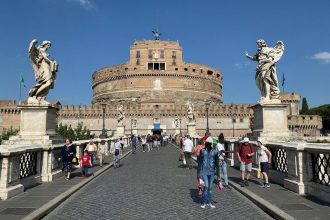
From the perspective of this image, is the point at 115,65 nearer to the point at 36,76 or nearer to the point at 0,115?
the point at 0,115

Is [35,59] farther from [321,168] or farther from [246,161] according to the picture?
[321,168]

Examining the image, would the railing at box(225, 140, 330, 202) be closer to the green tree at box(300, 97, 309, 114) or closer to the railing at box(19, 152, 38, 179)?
the railing at box(19, 152, 38, 179)

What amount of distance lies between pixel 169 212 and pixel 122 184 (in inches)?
140

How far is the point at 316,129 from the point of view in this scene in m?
66.6

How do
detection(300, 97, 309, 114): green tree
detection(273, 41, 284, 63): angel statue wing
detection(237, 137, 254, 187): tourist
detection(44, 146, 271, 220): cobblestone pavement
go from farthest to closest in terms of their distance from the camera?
detection(300, 97, 309, 114): green tree, detection(273, 41, 284, 63): angel statue wing, detection(237, 137, 254, 187): tourist, detection(44, 146, 271, 220): cobblestone pavement

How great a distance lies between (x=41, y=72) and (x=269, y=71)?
692 centimetres

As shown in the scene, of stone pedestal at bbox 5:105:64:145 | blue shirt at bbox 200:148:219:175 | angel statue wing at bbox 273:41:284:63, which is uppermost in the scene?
angel statue wing at bbox 273:41:284:63

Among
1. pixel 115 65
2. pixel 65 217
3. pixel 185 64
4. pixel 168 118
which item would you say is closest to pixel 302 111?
pixel 185 64

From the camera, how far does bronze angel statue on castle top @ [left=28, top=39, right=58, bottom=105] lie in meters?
10.2

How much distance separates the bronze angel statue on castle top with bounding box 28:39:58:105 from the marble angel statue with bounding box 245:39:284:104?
6499mm

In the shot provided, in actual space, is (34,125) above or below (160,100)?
below

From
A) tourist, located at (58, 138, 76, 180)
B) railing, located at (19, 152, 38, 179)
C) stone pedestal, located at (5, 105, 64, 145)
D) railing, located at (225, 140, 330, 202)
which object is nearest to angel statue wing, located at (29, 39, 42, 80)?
stone pedestal, located at (5, 105, 64, 145)

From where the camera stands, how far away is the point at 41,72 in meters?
10.3

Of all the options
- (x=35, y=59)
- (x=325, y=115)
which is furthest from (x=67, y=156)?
(x=325, y=115)
